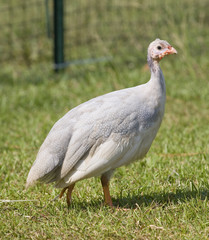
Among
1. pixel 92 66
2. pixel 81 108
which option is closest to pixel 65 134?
pixel 81 108

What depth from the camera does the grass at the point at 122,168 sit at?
11.2ft

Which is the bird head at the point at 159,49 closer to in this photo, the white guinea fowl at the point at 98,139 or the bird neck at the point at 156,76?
the bird neck at the point at 156,76

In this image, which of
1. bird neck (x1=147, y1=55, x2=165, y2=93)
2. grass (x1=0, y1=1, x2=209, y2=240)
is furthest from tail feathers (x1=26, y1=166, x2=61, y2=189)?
bird neck (x1=147, y1=55, x2=165, y2=93)

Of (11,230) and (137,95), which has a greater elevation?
(137,95)

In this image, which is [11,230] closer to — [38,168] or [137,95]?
[38,168]

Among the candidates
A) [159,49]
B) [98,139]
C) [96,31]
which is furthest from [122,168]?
[96,31]

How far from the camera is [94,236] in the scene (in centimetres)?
328

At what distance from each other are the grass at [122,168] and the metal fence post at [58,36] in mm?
186

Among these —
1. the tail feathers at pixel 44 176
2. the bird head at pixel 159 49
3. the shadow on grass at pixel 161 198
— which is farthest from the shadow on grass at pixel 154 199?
the bird head at pixel 159 49

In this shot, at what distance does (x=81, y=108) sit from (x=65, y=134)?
243mm

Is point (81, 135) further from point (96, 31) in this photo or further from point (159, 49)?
point (96, 31)

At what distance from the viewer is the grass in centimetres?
340

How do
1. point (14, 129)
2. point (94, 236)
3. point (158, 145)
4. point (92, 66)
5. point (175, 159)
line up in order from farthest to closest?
1. point (92, 66)
2. point (14, 129)
3. point (158, 145)
4. point (175, 159)
5. point (94, 236)

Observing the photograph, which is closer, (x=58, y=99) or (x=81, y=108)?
(x=81, y=108)
